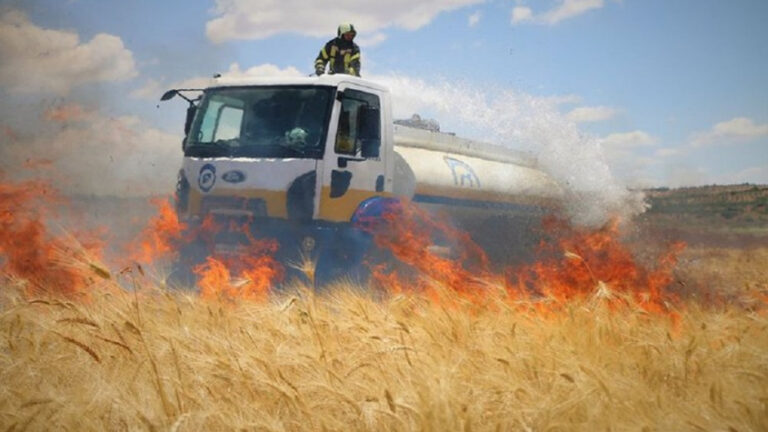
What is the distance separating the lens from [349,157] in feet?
29.7

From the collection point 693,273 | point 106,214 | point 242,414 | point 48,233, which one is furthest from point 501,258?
point 106,214

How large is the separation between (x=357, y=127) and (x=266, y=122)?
1.24 metres

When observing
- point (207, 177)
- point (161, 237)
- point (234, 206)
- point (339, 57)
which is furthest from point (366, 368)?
point (339, 57)

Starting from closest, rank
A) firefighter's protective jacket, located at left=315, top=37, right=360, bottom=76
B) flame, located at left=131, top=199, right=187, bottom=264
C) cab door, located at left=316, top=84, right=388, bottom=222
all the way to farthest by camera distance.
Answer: cab door, located at left=316, top=84, right=388, bottom=222 < flame, located at left=131, top=199, right=187, bottom=264 < firefighter's protective jacket, located at left=315, top=37, right=360, bottom=76

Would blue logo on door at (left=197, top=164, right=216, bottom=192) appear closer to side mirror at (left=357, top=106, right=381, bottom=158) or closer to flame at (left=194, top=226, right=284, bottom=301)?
flame at (left=194, top=226, right=284, bottom=301)

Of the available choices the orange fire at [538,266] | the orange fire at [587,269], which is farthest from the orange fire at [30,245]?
the orange fire at [587,269]

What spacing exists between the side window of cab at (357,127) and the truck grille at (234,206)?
1253mm

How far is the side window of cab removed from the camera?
891 cm

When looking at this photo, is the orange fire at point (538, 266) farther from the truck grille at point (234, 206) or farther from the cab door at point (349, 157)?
the truck grille at point (234, 206)

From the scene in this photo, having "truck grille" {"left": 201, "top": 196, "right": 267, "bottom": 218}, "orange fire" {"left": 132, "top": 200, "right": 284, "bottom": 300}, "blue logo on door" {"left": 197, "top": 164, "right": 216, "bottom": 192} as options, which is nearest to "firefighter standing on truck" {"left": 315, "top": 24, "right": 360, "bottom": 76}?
"blue logo on door" {"left": 197, "top": 164, "right": 216, "bottom": 192}

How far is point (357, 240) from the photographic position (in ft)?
29.8

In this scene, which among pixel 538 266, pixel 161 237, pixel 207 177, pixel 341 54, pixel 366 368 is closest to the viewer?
pixel 366 368

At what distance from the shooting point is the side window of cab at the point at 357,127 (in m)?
8.91

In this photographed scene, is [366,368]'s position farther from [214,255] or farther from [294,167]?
[214,255]
